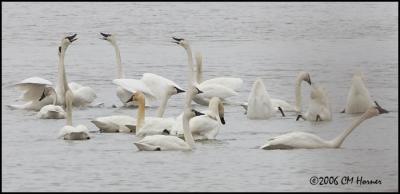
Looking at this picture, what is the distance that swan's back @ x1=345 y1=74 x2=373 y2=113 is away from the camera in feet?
44.4

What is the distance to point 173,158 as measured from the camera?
11.0 m

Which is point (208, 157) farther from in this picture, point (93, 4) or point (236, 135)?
point (93, 4)

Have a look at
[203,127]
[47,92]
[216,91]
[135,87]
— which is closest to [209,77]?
[216,91]

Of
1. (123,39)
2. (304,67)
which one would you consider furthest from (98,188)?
(123,39)

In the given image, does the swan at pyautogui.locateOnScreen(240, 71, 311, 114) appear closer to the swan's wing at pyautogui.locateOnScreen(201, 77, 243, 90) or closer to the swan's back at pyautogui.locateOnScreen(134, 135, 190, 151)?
the swan's wing at pyautogui.locateOnScreen(201, 77, 243, 90)

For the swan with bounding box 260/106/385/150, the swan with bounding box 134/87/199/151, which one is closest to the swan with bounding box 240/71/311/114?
the swan with bounding box 260/106/385/150

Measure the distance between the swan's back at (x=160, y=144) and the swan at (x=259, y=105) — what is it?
224 cm

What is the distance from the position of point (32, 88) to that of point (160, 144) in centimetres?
367

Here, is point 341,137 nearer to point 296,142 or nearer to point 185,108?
point 296,142

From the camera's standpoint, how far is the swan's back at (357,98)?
13.5m

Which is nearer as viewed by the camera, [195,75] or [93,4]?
[195,75]

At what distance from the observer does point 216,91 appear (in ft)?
48.2

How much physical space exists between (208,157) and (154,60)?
897 cm

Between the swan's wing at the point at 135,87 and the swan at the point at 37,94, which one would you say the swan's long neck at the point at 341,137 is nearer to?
the swan's wing at the point at 135,87
